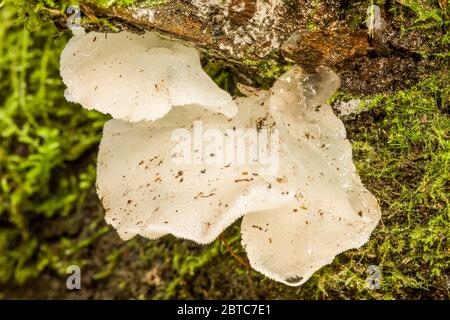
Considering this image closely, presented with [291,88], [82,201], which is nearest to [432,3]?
[291,88]

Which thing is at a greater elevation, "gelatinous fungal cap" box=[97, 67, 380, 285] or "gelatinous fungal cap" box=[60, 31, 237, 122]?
"gelatinous fungal cap" box=[60, 31, 237, 122]

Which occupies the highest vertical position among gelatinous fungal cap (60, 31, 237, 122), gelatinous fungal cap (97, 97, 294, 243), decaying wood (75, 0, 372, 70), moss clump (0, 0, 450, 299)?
decaying wood (75, 0, 372, 70)

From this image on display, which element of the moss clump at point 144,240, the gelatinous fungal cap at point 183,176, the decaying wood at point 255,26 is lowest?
the moss clump at point 144,240

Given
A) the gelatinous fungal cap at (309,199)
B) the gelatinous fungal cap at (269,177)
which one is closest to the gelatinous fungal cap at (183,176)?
the gelatinous fungal cap at (269,177)

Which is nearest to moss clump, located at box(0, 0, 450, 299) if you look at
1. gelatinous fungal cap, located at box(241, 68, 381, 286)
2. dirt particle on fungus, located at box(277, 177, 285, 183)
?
gelatinous fungal cap, located at box(241, 68, 381, 286)

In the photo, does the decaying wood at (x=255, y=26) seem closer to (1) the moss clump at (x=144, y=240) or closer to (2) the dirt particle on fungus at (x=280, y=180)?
(1) the moss clump at (x=144, y=240)

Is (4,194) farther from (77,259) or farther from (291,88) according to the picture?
(291,88)

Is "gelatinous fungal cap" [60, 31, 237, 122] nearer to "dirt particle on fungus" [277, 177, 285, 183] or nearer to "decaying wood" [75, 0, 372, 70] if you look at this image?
"decaying wood" [75, 0, 372, 70]
